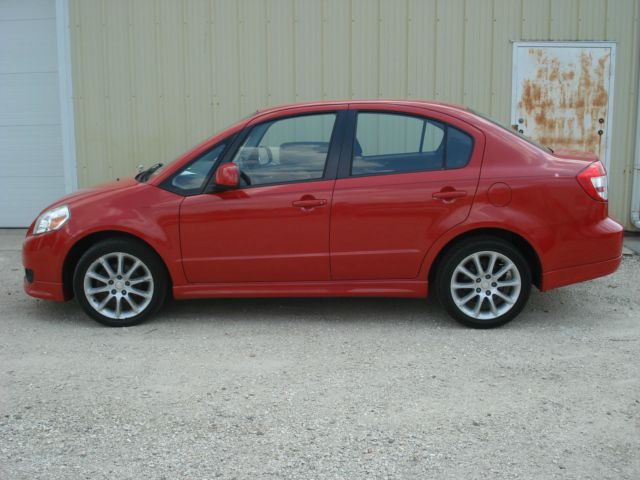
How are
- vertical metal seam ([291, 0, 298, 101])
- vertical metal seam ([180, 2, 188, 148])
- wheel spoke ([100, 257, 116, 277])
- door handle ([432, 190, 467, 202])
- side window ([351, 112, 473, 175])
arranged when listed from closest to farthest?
door handle ([432, 190, 467, 202]), side window ([351, 112, 473, 175]), wheel spoke ([100, 257, 116, 277]), vertical metal seam ([291, 0, 298, 101]), vertical metal seam ([180, 2, 188, 148])

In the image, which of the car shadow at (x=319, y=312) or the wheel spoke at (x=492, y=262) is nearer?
the wheel spoke at (x=492, y=262)

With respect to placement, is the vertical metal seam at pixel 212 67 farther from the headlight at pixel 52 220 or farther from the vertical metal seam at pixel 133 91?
the headlight at pixel 52 220

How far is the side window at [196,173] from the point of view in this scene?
574cm

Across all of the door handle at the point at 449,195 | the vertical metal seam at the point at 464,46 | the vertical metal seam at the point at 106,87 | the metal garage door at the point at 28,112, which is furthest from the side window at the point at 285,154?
the metal garage door at the point at 28,112

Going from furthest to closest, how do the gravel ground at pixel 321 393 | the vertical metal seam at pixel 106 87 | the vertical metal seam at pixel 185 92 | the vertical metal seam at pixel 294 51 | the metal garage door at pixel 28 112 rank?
the metal garage door at pixel 28 112, the vertical metal seam at pixel 106 87, the vertical metal seam at pixel 185 92, the vertical metal seam at pixel 294 51, the gravel ground at pixel 321 393

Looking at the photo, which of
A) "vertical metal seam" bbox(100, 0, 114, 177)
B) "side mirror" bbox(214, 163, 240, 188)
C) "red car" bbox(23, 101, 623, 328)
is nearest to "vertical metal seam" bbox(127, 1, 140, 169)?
"vertical metal seam" bbox(100, 0, 114, 177)

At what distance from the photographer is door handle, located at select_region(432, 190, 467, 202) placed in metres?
5.53

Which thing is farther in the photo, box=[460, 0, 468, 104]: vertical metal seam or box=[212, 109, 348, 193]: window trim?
box=[460, 0, 468, 104]: vertical metal seam

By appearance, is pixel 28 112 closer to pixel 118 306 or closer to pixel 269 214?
pixel 118 306

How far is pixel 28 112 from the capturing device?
984 cm

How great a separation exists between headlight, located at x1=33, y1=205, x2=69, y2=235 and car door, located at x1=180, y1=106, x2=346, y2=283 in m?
0.91

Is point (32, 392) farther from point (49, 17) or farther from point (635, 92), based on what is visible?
point (635, 92)

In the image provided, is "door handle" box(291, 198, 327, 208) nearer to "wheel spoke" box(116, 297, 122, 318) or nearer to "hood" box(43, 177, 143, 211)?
"hood" box(43, 177, 143, 211)

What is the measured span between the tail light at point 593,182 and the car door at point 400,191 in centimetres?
74
